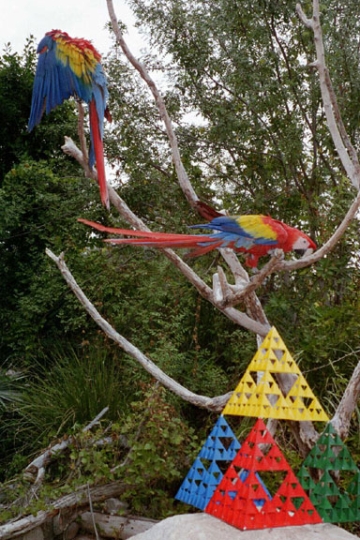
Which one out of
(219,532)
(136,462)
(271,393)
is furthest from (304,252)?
(136,462)

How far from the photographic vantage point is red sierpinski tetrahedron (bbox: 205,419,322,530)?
248cm

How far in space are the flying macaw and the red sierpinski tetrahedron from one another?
1.33 meters

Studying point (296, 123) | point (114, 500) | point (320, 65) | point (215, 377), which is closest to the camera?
point (320, 65)

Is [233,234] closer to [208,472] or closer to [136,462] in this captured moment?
[208,472]

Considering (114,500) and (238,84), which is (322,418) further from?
(238,84)

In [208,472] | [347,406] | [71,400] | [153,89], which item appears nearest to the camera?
[208,472]

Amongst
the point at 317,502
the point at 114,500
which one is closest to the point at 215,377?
the point at 114,500

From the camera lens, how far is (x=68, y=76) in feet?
9.68

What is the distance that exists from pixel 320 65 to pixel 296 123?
167 cm

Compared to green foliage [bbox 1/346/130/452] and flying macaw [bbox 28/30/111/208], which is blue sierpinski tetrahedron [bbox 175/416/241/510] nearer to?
flying macaw [bbox 28/30/111/208]

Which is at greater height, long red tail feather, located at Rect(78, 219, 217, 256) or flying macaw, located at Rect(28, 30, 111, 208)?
flying macaw, located at Rect(28, 30, 111, 208)

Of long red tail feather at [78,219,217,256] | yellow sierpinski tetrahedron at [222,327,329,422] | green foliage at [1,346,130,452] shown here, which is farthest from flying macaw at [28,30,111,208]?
green foliage at [1,346,130,452]

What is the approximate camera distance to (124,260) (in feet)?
18.3

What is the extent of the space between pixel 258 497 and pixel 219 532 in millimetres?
197
